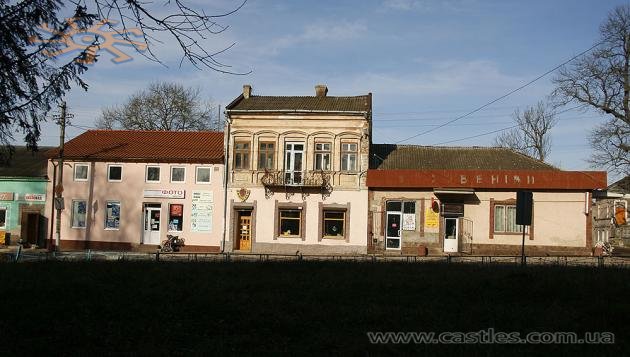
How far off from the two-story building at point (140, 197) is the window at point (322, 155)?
585 cm

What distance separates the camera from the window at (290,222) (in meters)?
36.5

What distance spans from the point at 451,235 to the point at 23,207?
2689 cm

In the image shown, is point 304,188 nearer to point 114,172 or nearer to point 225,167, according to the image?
point 225,167

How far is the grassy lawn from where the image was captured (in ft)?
27.6

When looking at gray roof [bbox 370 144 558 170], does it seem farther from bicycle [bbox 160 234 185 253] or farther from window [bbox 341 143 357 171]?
bicycle [bbox 160 234 185 253]

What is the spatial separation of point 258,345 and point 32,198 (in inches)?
1378

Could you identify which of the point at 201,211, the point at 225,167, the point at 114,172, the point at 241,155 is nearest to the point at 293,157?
the point at 241,155

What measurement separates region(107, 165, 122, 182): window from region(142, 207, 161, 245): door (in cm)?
281

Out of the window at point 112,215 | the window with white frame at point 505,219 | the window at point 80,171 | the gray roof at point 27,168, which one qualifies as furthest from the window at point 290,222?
the gray roof at point 27,168

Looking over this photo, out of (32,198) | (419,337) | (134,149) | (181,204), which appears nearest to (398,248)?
(181,204)

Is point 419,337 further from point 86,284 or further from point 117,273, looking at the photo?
point 117,273

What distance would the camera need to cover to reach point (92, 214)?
37.9 meters

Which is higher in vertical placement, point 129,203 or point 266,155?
point 266,155

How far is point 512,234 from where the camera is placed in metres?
34.7
